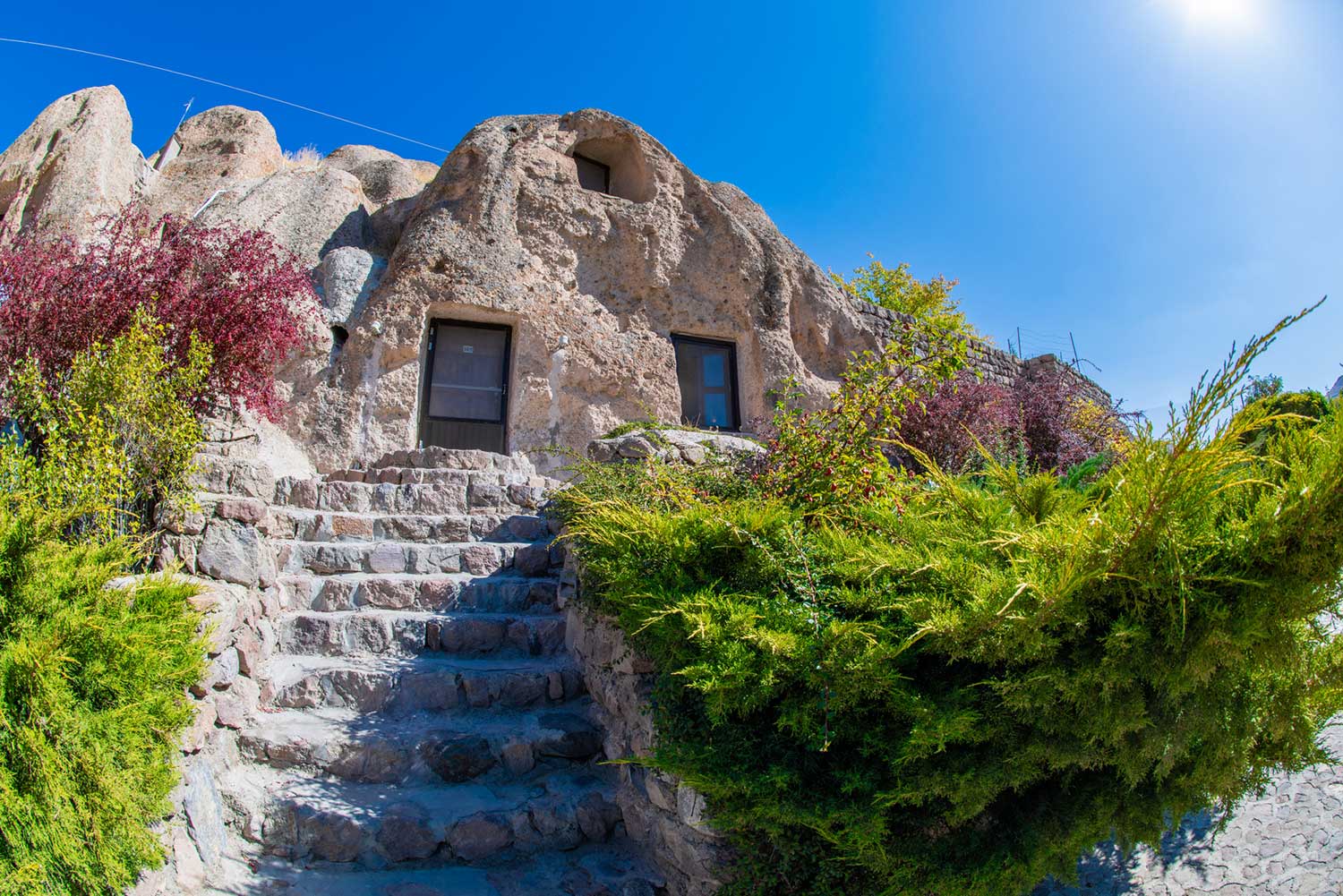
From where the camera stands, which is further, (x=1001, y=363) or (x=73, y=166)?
(x=1001, y=363)

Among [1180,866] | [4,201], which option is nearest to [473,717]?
[1180,866]

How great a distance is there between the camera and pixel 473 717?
3631 millimetres

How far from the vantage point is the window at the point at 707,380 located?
9.43 m

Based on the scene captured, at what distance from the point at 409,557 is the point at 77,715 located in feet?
8.94

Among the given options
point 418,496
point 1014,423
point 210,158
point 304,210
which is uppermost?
point 210,158

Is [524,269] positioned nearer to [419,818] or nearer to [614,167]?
[614,167]

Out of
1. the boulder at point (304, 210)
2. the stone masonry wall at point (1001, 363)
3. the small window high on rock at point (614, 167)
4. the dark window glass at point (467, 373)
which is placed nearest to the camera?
the dark window glass at point (467, 373)

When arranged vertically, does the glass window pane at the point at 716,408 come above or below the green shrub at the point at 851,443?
above

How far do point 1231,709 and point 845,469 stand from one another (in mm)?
1791

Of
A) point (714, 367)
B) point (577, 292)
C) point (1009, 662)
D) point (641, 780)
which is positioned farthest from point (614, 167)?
point (1009, 662)

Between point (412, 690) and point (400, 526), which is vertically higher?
point (400, 526)

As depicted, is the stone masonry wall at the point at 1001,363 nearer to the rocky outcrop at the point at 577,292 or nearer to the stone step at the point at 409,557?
the rocky outcrop at the point at 577,292

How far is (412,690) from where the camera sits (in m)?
3.72

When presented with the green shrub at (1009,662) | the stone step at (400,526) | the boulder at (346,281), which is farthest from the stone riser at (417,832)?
the boulder at (346,281)
